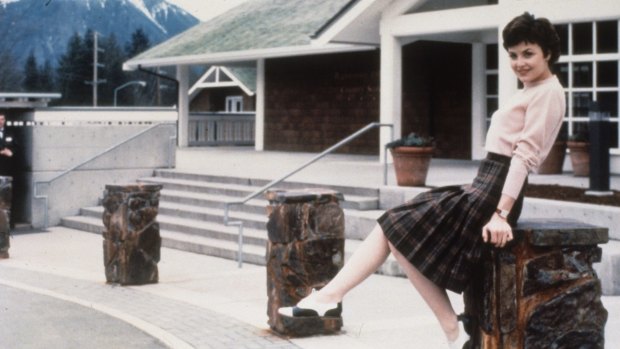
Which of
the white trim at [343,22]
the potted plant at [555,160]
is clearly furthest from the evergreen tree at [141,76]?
the potted plant at [555,160]

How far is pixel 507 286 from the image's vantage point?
14.3 ft

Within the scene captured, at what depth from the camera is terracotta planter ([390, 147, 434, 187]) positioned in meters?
14.0

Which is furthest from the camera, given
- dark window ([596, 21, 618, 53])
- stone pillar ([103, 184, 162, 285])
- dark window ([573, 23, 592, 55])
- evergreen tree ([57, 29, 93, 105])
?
evergreen tree ([57, 29, 93, 105])

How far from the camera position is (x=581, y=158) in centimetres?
1563

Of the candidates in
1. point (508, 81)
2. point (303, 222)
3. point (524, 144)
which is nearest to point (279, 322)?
point (303, 222)

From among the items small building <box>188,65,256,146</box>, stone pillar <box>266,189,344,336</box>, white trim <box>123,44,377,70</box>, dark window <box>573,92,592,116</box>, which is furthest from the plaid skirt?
small building <box>188,65,256,146</box>

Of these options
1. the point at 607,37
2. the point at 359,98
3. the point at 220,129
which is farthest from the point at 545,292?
the point at 220,129

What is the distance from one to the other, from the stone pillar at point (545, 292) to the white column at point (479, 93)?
1674cm

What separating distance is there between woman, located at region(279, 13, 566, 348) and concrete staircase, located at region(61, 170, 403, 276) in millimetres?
6319

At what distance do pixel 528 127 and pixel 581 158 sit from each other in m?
11.6

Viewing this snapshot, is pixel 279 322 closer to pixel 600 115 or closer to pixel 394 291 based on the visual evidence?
pixel 394 291

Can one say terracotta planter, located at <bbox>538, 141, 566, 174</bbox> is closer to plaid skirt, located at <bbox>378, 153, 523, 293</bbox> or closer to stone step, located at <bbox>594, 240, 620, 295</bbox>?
stone step, located at <bbox>594, 240, 620, 295</bbox>

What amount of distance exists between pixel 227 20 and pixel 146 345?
25539mm

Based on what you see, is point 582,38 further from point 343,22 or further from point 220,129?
point 220,129
